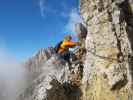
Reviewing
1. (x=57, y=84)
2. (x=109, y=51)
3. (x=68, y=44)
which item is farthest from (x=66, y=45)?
(x=109, y=51)

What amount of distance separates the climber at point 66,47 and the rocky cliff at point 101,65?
149 cm

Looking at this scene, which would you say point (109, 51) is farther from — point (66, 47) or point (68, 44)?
point (66, 47)

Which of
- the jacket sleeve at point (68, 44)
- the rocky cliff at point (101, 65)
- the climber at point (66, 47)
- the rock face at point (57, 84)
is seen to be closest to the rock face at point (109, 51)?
the rocky cliff at point (101, 65)

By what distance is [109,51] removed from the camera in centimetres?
2608

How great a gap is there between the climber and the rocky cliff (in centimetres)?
149

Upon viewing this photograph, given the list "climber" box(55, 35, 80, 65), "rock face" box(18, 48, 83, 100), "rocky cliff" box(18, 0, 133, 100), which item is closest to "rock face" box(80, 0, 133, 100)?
"rocky cliff" box(18, 0, 133, 100)

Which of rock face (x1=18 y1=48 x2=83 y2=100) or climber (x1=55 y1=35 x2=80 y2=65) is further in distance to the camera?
climber (x1=55 y1=35 x2=80 y2=65)

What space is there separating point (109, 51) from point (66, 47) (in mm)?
5955

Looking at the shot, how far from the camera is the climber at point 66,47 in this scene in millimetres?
30641

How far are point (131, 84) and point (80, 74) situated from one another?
6.32m

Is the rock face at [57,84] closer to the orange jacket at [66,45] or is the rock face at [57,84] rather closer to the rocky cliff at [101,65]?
the rocky cliff at [101,65]

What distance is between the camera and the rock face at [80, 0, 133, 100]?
24.9 m

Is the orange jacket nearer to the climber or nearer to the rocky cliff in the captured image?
the climber

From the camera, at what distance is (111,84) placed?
24953 mm
